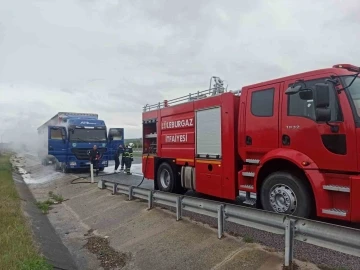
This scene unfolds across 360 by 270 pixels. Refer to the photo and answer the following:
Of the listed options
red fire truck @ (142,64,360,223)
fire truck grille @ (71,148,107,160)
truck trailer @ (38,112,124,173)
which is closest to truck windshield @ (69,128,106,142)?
truck trailer @ (38,112,124,173)

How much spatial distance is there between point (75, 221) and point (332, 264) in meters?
7.96

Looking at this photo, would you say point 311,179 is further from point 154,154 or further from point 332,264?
point 154,154

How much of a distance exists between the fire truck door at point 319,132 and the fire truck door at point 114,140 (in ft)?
53.0

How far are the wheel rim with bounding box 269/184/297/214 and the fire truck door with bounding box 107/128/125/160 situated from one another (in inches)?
626

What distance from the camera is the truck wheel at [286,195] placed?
601 cm

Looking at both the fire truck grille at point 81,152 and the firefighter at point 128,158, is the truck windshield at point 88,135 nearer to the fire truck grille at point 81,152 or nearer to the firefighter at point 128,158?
the fire truck grille at point 81,152

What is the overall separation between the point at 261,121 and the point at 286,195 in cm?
153

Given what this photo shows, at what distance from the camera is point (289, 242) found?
16.0ft

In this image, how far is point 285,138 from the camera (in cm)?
641

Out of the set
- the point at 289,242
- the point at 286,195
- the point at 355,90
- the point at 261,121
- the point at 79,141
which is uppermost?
the point at 355,90

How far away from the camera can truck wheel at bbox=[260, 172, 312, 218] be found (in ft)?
19.7

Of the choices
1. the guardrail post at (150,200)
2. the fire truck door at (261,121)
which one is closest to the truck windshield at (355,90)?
the fire truck door at (261,121)

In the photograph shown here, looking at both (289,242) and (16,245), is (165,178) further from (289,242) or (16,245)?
(289,242)

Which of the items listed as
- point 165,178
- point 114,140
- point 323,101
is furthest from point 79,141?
point 323,101
